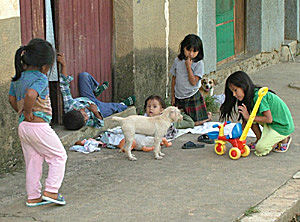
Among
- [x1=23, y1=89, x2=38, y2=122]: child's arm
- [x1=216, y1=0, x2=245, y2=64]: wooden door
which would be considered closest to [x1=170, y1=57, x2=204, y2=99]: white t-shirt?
[x1=216, y1=0, x2=245, y2=64]: wooden door

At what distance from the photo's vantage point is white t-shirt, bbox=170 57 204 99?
311 inches

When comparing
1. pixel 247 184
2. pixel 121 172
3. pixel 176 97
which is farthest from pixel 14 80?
pixel 176 97

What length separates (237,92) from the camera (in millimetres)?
6332

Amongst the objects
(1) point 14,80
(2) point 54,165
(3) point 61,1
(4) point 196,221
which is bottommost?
(4) point 196,221

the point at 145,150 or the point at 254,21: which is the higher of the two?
the point at 254,21

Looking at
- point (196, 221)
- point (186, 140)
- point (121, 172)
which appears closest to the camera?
point (196, 221)

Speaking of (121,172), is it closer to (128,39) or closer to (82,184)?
(82,184)

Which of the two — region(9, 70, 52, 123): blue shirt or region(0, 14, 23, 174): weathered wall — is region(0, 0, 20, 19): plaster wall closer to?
region(0, 14, 23, 174): weathered wall

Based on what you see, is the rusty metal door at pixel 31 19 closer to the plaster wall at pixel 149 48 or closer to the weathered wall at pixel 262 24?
the plaster wall at pixel 149 48

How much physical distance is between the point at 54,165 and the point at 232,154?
2.26 metres

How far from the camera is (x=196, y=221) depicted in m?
4.54

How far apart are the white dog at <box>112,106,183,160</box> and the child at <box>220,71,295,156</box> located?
0.69m

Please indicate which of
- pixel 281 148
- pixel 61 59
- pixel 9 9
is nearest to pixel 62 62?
pixel 61 59

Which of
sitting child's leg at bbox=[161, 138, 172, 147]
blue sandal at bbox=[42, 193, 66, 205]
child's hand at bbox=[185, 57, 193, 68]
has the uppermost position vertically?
child's hand at bbox=[185, 57, 193, 68]
